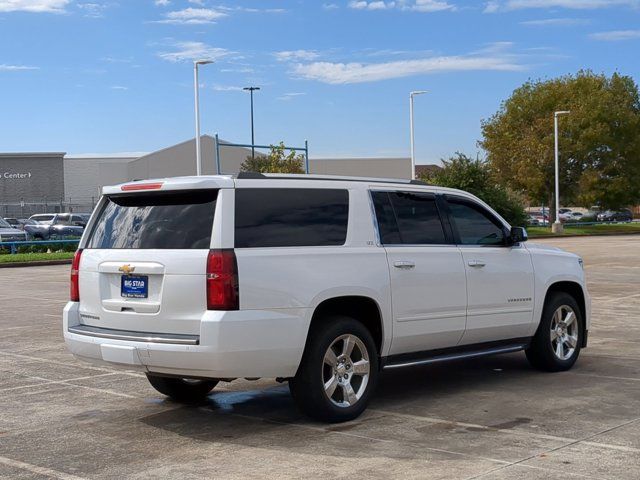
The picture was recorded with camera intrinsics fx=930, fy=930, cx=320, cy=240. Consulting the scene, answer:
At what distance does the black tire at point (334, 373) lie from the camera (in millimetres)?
6934

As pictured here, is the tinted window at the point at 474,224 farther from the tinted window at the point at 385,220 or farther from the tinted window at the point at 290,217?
A: the tinted window at the point at 290,217

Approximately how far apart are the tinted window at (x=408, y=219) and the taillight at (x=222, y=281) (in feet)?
5.13

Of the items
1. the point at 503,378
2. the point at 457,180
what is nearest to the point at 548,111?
the point at 457,180

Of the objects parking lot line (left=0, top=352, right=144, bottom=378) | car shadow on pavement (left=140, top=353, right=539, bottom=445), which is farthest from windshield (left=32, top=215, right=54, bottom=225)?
car shadow on pavement (left=140, top=353, right=539, bottom=445)

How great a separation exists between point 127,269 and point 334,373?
1765mm

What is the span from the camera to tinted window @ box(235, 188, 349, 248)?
6824mm

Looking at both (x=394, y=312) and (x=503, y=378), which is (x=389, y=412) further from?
(x=503, y=378)

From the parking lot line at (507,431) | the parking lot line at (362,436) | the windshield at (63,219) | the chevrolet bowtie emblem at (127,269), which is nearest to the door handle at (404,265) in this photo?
the parking lot line at (507,431)

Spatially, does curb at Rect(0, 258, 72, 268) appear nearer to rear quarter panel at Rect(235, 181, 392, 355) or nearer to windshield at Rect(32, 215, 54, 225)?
windshield at Rect(32, 215, 54, 225)

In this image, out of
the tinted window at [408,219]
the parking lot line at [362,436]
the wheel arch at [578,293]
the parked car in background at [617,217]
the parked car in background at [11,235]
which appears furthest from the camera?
the parked car in background at [617,217]

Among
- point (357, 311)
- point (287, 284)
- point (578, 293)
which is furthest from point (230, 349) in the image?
point (578, 293)

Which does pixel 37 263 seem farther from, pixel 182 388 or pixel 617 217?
pixel 617 217

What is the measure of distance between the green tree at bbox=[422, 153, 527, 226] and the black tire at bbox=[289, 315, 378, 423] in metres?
40.5

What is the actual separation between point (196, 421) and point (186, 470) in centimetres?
149
